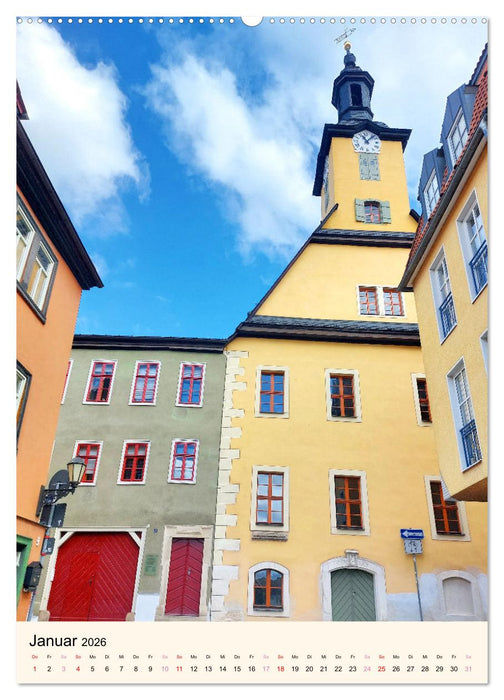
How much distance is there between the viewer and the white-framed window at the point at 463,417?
5.42 meters

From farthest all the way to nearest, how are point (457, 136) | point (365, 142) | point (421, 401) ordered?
point (365, 142) → point (421, 401) → point (457, 136)

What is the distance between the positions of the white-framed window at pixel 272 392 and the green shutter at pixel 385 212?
4.62m

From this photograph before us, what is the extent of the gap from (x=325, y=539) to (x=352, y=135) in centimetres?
970

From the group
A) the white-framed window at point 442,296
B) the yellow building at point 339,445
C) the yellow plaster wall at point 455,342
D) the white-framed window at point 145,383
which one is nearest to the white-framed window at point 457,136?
the yellow plaster wall at point 455,342

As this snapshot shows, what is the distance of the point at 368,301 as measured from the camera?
1077 centimetres

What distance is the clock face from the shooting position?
477 inches

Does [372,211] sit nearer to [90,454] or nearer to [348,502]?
[348,502]

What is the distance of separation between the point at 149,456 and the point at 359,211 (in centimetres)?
738

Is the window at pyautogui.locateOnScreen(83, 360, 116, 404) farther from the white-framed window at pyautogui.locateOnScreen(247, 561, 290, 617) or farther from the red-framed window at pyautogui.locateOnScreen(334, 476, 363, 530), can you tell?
the red-framed window at pyautogui.locateOnScreen(334, 476, 363, 530)

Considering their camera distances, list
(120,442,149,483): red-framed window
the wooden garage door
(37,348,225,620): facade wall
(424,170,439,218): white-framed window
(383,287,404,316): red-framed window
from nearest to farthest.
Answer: (424,170,439,218): white-framed window
the wooden garage door
(37,348,225,620): facade wall
(120,442,149,483): red-framed window
(383,287,404,316): red-framed window

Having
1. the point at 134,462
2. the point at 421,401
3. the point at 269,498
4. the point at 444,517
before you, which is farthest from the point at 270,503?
the point at 421,401

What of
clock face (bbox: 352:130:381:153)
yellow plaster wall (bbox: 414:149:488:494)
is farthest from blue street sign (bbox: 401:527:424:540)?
clock face (bbox: 352:130:381:153)
